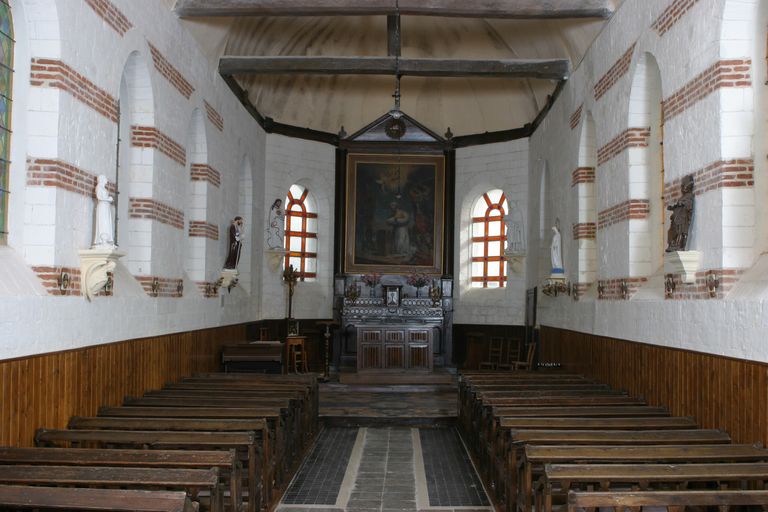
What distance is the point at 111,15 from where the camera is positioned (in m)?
8.03

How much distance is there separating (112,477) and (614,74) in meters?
7.75

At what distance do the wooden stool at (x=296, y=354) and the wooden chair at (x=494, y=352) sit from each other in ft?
12.5

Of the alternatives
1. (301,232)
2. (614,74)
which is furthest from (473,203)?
(614,74)

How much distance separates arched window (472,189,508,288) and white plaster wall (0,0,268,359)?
8673 mm

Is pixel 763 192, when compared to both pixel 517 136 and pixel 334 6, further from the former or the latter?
pixel 517 136

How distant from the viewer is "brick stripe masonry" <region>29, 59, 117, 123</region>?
6.82 meters

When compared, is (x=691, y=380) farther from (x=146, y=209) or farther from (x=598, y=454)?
(x=146, y=209)

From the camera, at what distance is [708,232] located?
6.91 m

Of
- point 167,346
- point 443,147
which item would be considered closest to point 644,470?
point 167,346

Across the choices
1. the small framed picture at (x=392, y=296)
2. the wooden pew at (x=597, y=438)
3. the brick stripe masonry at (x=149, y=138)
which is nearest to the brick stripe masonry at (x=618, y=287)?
the wooden pew at (x=597, y=438)

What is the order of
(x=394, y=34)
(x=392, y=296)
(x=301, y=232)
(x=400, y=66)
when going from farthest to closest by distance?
(x=301, y=232)
(x=392, y=296)
(x=400, y=66)
(x=394, y=34)

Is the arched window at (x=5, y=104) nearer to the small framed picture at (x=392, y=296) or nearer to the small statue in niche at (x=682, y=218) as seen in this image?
the small statue in niche at (x=682, y=218)

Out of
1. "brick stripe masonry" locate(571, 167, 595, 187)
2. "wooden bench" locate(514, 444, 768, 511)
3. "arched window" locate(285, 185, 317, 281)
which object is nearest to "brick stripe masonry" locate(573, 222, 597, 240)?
"brick stripe masonry" locate(571, 167, 595, 187)

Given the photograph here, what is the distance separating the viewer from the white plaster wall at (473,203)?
1675 centimetres
